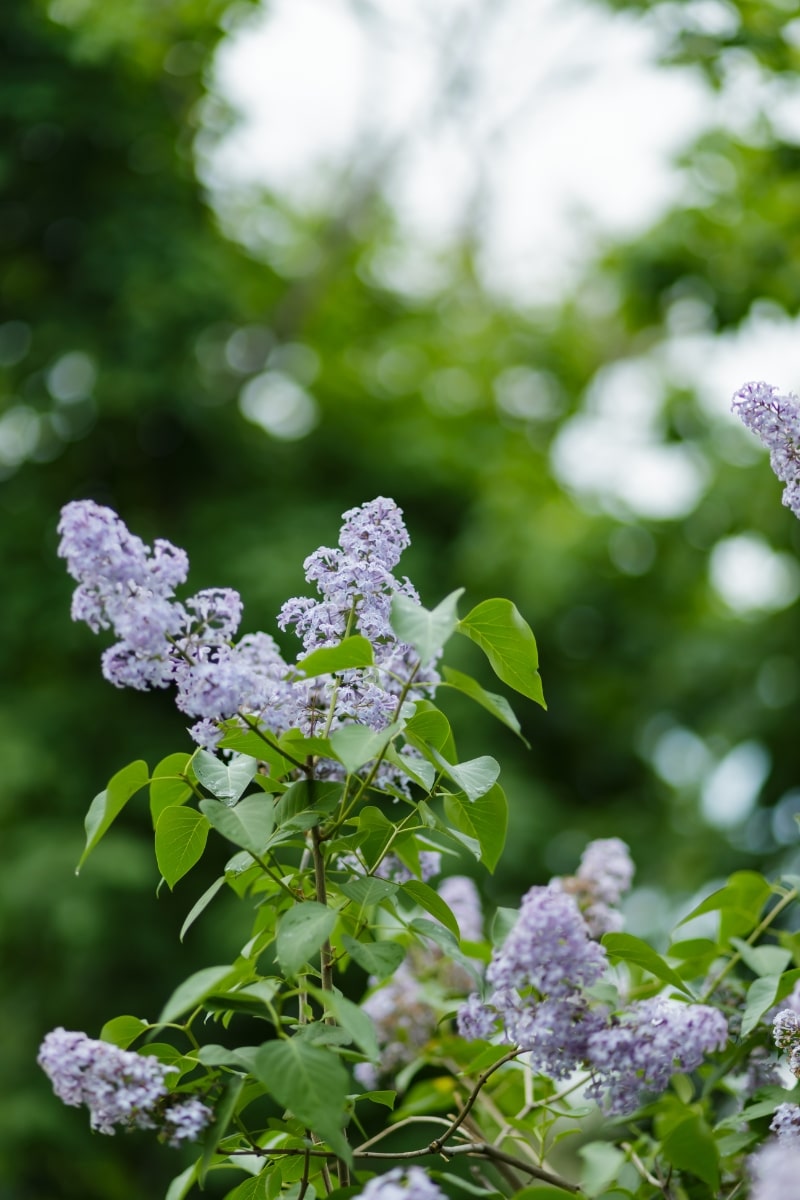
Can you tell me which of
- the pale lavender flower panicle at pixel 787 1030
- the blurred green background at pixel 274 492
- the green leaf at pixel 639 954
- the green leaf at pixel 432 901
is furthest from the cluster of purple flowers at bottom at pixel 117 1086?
the blurred green background at pixel 274 492

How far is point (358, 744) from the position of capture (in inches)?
30.5

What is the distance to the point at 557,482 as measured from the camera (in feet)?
20.4

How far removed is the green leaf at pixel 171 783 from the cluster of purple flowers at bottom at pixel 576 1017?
25 centimetres

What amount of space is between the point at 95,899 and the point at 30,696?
3.22ft

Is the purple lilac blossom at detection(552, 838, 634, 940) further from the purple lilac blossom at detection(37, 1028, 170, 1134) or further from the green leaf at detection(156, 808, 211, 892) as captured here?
the purple lilac blossom at detection(37, 1028, 170, 1134)

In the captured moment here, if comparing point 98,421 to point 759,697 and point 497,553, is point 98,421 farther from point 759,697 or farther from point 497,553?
point 759,697

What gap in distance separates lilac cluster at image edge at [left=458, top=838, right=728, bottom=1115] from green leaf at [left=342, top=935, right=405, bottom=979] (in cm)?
6

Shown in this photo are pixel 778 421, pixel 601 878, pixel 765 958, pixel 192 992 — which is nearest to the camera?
pixel 192 992

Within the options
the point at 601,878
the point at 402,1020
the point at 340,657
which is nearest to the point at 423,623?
the point at 340,657

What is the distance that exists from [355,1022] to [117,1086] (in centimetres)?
16

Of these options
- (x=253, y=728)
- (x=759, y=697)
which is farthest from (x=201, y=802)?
(x=759, y=697)

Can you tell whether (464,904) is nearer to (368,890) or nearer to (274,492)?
(368,890)

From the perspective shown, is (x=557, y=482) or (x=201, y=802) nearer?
(x=201, y=802)

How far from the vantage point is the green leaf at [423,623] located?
0.76 m
